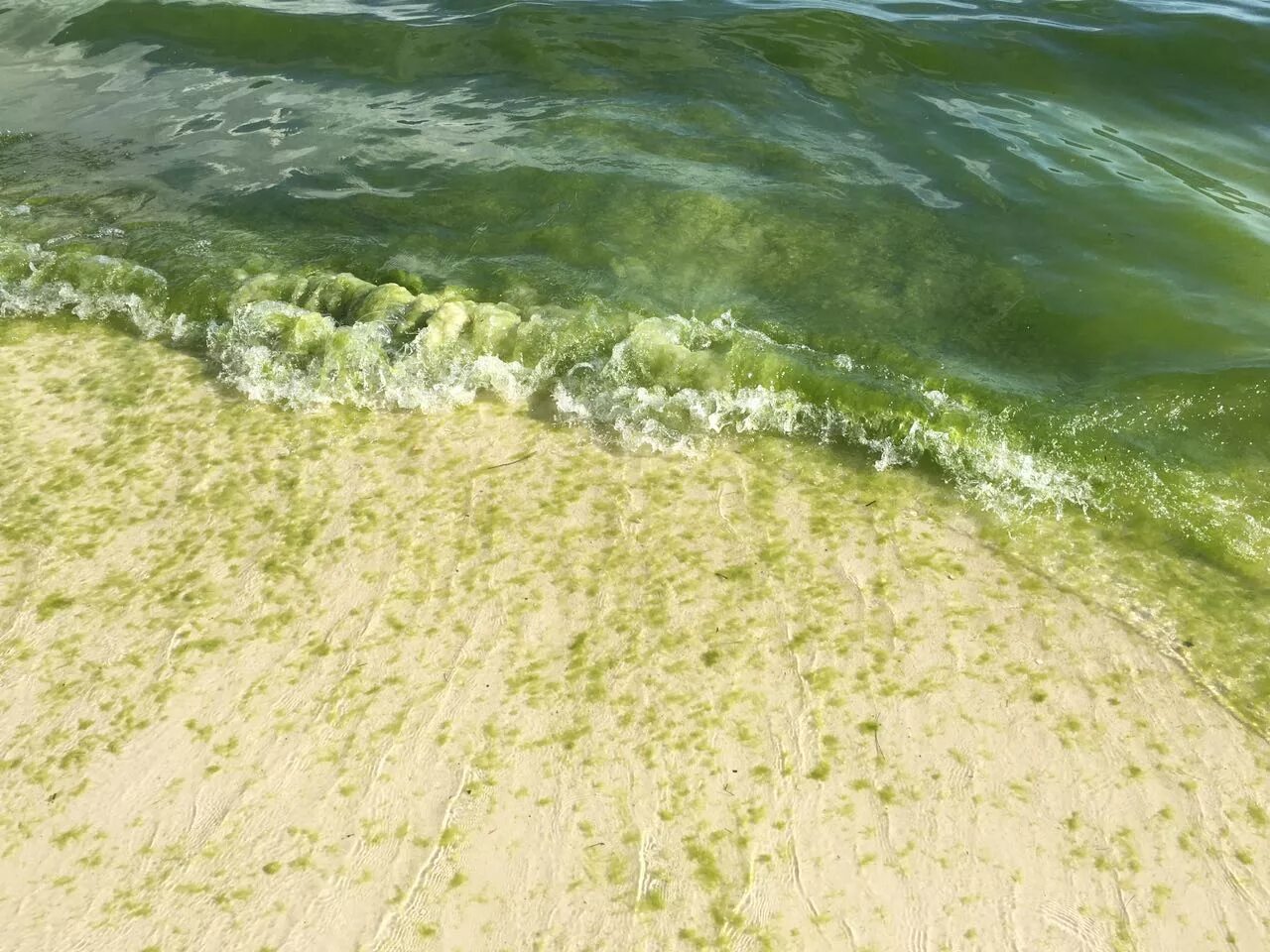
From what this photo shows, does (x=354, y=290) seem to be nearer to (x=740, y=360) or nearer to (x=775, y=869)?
(x=740, y=360)

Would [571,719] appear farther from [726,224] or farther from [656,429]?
[726,224]

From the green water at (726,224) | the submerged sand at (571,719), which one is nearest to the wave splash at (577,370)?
Result: the green water at (726,224)

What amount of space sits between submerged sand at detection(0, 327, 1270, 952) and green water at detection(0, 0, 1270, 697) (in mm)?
595

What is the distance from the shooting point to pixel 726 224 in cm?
706

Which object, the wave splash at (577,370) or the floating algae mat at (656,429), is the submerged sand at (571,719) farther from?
the wave splash at (577,370)

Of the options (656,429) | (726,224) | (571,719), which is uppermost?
(726,224)

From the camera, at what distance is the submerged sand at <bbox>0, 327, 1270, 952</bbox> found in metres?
2.99

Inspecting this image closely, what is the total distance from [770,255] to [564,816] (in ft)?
15.2

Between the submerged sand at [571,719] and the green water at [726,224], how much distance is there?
595mm

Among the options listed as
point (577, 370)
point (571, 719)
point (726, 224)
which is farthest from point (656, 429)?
point (726, 224)

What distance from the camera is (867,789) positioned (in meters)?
3.32

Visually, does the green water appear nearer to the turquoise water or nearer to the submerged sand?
the turquoise water

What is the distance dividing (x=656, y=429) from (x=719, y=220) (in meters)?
2.67

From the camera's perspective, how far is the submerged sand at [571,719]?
2990 mm
